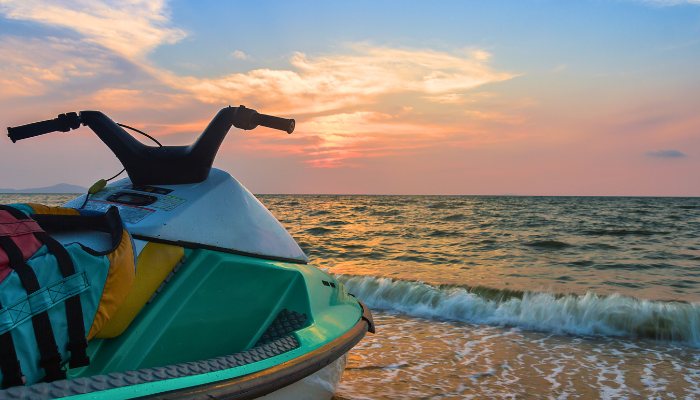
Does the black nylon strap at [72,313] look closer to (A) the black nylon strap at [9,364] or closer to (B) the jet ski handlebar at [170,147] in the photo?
(A) the black nylon strap at [9,364]

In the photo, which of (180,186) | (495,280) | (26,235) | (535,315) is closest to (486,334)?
(535,315)

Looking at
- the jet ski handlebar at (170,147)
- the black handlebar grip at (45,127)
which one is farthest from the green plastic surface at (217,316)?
the black handlebar grip at (45,127)

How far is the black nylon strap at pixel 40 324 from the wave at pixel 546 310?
423 centimetres

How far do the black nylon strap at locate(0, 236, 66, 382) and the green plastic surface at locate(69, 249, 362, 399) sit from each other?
0.25 meters

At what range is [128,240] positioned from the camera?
58.7 inches

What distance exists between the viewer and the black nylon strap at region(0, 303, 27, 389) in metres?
1.12

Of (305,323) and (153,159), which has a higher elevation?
(153,159)

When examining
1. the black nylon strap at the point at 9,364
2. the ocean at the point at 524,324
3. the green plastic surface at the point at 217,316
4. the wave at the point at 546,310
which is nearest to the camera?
the black nylon strap at the point at 9,364

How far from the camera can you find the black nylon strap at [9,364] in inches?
44.1

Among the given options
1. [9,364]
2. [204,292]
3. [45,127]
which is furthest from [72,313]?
[45,127]

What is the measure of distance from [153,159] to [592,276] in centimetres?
748

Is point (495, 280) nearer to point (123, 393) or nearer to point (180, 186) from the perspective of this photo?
point (180, 186)

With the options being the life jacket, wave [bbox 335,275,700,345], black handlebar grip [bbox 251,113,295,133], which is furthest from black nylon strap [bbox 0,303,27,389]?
wave [bbox 335,275,700,345]

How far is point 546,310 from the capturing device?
4.99 m
